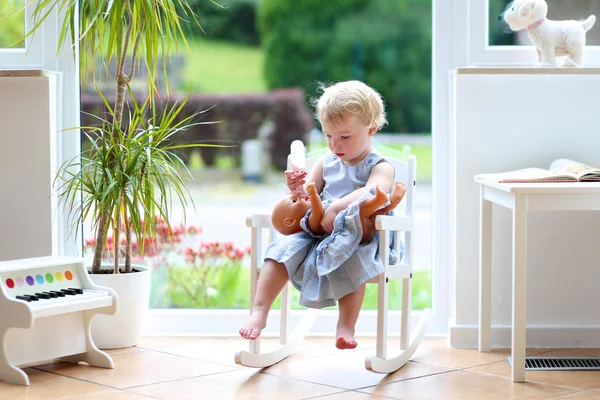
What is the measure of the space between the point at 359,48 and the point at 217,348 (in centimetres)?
124

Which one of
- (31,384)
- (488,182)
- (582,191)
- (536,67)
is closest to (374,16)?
(536,67)

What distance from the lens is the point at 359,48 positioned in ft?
10.6

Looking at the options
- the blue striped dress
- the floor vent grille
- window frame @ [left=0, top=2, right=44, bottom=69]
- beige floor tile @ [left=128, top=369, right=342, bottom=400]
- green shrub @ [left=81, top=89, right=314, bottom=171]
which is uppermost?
window frame @ [left=0, top=2, right=44, bottom=69]

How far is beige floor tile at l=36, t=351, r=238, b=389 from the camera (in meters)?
2.56

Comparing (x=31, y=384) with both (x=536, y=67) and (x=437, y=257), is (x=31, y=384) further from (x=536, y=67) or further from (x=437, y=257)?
(x=536, y=67)

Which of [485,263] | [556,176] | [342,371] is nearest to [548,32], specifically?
[556,176]

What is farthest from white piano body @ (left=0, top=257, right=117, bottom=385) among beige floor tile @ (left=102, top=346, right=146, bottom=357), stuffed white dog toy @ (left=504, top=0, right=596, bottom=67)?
stuffed white dog toy @ (left=504, top=0, right=596, bottom=67)

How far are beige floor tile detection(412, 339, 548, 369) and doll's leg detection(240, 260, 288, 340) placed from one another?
1.96ft

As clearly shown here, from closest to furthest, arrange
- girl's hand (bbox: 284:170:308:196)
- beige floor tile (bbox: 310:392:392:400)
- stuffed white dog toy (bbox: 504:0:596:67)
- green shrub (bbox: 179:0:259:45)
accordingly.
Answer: beige floor tile (bbox: 310:392:392:400), girl's hand (bbox: 284:170:308:196), stuffed white dog toy (bbox: 504:0:596:67), green shrub (bbox: 179:0:259:45)

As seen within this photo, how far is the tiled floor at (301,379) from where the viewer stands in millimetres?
2402

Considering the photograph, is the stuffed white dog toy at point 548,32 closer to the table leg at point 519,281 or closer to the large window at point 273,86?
the large window at point 273,86

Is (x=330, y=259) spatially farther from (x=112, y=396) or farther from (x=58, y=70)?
(x=58, y=70)

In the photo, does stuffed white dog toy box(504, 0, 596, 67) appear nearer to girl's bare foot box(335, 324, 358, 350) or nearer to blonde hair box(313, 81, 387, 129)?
blonde hair box(313, 81, 387, 129)

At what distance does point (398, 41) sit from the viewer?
3227 mm
